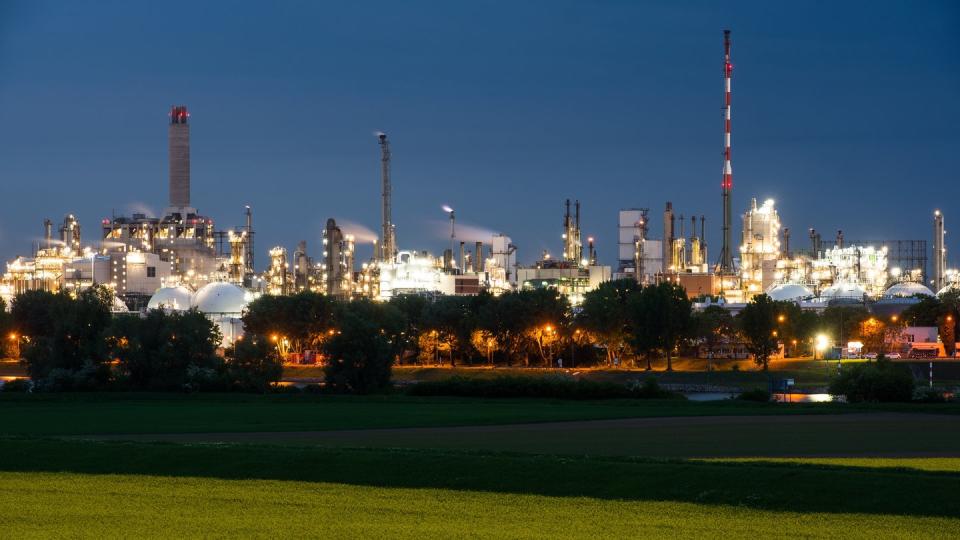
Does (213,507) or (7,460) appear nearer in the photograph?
(213,507)

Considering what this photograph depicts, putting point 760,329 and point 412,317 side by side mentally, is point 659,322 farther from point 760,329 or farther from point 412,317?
point 412,317

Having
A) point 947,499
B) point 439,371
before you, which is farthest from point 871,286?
point 947,499

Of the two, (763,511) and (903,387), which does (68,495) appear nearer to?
(763,511)

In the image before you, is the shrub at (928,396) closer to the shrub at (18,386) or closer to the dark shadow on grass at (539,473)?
the dark shadow on grass at (539,473)

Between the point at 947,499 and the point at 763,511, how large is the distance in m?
2.94

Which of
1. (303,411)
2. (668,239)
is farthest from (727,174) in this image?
(303,411)

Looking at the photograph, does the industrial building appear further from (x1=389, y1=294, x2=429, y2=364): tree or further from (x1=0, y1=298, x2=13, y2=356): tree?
(x1=0, y1=298, x2=13, y2=356): tree

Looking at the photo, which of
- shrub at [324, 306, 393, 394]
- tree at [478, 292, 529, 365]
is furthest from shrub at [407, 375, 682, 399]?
tree at [478, 292, 529, 365]

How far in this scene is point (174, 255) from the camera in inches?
7539

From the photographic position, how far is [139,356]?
66312 mm

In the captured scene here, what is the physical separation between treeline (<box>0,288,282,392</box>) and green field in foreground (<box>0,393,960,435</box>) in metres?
4.59

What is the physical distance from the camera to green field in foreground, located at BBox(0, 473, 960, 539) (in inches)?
742

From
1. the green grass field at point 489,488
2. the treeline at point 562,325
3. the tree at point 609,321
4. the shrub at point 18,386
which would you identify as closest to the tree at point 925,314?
the treeline at point 562,325

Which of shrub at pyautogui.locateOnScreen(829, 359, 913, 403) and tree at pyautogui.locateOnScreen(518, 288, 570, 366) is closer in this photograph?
shrub at pyautogui.locateOnScreen(829, 359, 913, 403)
